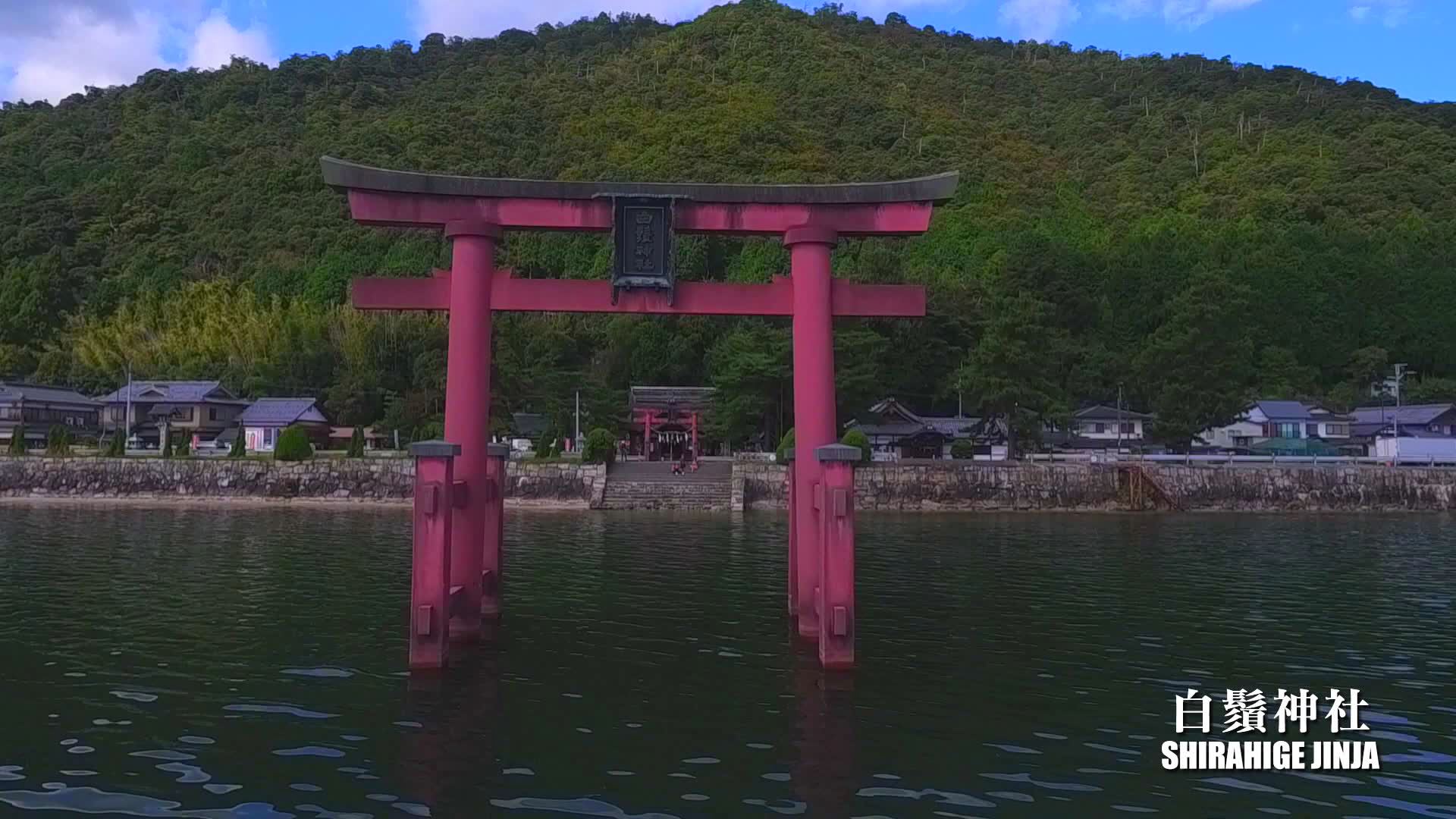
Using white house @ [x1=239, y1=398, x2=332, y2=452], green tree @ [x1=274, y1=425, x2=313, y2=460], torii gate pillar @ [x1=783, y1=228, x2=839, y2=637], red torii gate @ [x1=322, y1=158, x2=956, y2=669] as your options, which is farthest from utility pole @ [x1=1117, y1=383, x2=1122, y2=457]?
torii gate pillar @ [x1=783, y1=228, x2=839, y2=637]

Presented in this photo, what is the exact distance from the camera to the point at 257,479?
42906mm

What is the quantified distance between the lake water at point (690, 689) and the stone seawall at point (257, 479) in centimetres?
2064

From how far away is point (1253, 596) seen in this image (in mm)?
17047

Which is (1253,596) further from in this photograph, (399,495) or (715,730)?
(399,495)

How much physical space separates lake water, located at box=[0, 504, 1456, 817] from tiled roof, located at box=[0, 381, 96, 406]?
154 ft

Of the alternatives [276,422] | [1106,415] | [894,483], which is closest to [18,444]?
[276,422]

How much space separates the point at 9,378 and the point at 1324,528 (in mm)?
77587

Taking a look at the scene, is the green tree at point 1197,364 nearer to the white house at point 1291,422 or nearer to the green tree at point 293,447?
the white house at point 1291,422

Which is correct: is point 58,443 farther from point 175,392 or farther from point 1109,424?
point 1109,424

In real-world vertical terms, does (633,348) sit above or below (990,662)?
above

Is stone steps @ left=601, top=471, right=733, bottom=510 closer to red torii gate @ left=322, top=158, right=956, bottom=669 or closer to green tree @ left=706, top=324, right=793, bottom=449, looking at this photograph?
green tree @ left=706, top=324, right=793, bottom=449

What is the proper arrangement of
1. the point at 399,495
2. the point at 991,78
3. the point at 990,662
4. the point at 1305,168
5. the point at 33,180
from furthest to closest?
the point at 991,78, the point at 33,180, the point at 1305,168, the point at 399,495, the point at 990,662

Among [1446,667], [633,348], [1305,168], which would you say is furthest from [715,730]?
[1305,168]

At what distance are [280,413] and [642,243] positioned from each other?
53092 millimetres
